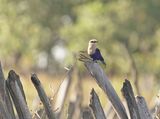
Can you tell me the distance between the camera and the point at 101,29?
18.6 meters

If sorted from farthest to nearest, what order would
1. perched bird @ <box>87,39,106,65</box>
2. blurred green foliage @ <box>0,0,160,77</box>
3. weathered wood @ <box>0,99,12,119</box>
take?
blurred green foliage @ <box>0,0,160,77</box>
perched bird @ <box>87,39,106,65</box>
weathered wood @ <box>0,99,12,119</box>

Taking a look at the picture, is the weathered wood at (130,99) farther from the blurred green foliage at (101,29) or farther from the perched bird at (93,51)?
the blurred green foliage at (101,29)

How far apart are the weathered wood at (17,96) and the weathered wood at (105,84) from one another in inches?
10.3

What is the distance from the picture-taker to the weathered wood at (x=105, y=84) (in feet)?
7.88

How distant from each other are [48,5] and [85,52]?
2093 cm

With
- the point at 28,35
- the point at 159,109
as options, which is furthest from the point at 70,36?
the point at 159,109

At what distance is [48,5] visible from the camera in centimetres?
2330

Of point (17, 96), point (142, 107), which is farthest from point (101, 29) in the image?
point (17, 96)

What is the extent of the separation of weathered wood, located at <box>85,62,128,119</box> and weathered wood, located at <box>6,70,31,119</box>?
0.26 m

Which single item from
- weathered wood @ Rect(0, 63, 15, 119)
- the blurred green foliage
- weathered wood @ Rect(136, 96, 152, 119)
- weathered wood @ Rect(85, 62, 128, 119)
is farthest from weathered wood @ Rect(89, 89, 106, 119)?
the blurred green foliage

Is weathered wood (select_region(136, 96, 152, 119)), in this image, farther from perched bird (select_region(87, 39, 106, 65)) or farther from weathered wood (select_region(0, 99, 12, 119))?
weathered wood (select_region(0, 99, 12, 119))

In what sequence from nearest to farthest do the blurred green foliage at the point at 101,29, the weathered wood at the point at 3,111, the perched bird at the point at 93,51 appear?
the weathered wood at the point at 3,111, the perched bird at the point at 93,51, the blurred green foliage at the point at 101,29

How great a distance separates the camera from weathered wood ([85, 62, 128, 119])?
94.5 inches

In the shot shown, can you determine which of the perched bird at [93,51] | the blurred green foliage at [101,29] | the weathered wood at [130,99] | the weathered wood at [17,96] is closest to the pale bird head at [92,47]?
the perched bird at [93,51]
